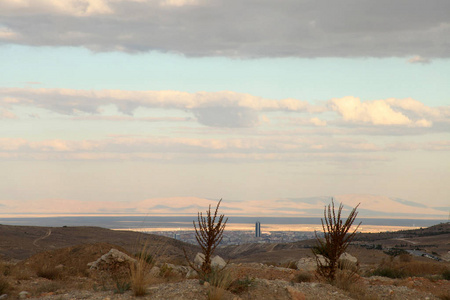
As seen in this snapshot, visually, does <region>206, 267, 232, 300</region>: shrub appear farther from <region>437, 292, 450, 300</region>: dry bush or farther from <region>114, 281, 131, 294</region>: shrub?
<region>437, 292, 450, 300</region>: dry bush

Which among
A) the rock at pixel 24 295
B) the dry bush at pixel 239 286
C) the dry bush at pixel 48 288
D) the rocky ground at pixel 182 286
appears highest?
the dry bush at pixel 239 286

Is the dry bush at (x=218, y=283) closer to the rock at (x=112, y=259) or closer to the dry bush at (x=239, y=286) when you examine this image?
the dry bush at (x=239, y=286)

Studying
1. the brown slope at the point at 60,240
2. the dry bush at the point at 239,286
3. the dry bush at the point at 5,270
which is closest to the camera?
the dry bush at the point at 239,286

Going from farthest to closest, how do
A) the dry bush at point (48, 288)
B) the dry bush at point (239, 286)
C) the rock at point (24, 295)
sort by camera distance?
the dry bush at point (48, 288) → the rock at point (24, 295) → the dry bush at point (239, 286)

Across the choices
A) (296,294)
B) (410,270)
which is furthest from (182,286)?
(410,270)

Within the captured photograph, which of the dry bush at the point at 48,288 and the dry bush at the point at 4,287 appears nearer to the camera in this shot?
the dry bush at the point at 4,287

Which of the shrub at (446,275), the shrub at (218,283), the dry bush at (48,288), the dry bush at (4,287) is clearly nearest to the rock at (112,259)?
the dry bush at (48,288)

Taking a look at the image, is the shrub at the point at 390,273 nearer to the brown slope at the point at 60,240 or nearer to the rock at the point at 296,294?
the rock at the point at 296,294

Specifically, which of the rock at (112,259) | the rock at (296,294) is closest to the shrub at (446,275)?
the rock at (296,294)

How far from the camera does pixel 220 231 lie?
43.6 feet

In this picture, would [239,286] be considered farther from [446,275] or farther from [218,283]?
[446,275]

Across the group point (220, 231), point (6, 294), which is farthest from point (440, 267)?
point (6, 294)

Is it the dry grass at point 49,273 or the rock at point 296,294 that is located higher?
the rock at point 296,294

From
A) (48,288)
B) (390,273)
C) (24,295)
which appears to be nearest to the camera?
(24,295)
